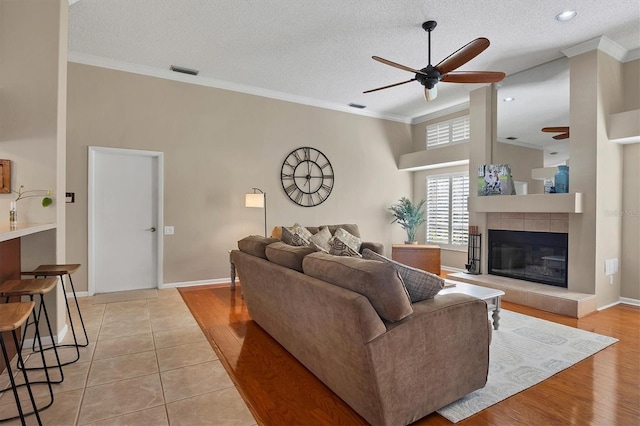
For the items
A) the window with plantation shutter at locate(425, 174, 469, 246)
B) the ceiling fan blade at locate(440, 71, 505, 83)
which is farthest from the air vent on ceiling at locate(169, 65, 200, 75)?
the window with plantation shutter at locate(425, 174, 469, 246)

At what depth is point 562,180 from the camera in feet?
14.3

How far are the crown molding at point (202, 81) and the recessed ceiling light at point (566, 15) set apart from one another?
12.0ft

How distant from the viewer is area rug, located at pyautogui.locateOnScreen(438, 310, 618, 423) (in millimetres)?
2184

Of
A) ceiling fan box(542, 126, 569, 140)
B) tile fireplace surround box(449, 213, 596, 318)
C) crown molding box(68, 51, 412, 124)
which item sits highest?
crown molding box(68, 51, 412, 124)

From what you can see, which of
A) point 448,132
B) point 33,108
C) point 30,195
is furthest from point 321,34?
point 448,132

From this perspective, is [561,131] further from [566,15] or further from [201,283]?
[201,283]

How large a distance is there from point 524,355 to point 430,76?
2.79 m

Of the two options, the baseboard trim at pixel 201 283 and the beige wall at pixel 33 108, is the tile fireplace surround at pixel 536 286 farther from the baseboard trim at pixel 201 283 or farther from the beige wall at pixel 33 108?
the beige wall at pixel 33 108

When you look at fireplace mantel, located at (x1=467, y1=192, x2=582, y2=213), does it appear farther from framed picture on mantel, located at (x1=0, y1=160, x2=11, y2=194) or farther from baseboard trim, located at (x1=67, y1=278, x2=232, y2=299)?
framed picture on mantel, located at (x1=0, y1=160, x2=11, y2=194)

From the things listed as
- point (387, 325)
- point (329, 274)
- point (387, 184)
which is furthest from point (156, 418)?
point (387, 184)

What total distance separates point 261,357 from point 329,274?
121 cm

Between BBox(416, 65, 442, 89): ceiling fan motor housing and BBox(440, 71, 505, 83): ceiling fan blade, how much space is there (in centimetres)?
15

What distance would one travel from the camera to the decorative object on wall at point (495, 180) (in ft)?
16.3

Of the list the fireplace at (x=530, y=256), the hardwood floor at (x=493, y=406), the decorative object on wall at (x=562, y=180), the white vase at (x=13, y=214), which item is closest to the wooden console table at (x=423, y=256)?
the fireplace at (x=530, y=256)
